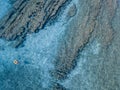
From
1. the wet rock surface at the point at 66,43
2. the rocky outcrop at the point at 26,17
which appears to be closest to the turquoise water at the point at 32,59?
the wet rock surface at the point at 66,43

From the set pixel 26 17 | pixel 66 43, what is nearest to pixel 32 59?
pixel 66 43

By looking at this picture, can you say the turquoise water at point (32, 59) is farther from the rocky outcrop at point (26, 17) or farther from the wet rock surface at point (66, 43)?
the rocky outcrop at point (26, 17)

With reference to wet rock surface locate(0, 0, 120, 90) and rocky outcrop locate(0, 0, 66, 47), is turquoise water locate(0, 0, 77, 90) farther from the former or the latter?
A: rocky outcrop locate(0, 0, 66, 47)

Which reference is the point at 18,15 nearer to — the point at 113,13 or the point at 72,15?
the point at 72,15

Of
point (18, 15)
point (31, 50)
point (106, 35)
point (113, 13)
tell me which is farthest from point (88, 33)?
point (18, 15)

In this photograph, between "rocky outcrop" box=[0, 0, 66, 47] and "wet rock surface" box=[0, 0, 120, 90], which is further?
"rocky outcrop" box=[0, 0, 66, 47]

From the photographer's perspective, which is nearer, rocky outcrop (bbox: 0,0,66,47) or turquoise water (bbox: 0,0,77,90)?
turquoise water (bbox: 0,0,77,90)

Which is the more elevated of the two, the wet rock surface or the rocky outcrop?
the rocky outcrop

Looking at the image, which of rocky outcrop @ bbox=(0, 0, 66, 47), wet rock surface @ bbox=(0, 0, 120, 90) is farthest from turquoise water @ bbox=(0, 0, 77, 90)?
rocky outcrop @ bbox=(0, 0, 66, 47)
